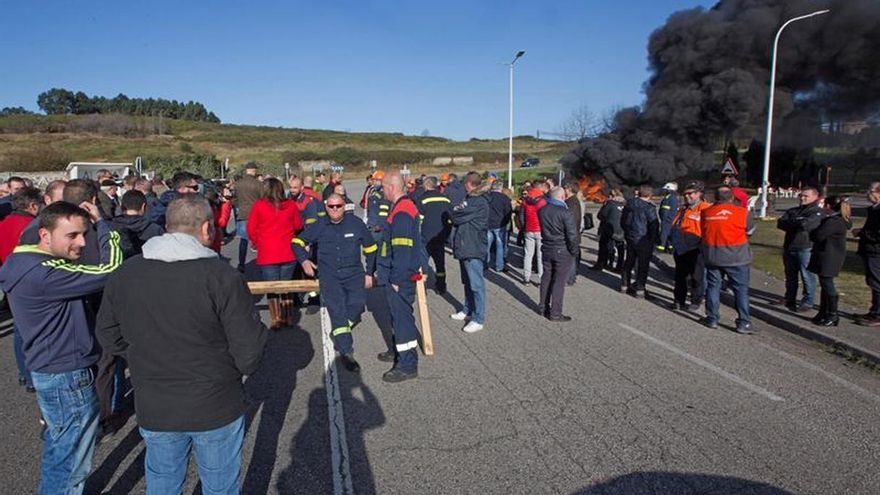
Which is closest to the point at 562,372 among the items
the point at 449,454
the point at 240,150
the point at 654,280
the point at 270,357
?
the point at 449,454

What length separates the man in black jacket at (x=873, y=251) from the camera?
698 cm

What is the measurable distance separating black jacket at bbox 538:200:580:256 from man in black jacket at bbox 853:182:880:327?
11.7 ft

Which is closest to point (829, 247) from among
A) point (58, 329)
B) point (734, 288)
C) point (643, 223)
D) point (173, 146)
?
point (734, 288)

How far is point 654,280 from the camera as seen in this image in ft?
33.7

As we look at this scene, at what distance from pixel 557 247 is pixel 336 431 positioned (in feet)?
13.7

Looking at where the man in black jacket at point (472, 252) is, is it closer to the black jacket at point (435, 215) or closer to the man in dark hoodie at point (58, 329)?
the black jacket at point (435, 215)

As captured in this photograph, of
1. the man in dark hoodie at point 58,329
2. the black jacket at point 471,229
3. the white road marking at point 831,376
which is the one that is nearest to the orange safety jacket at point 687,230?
the white road marking at point 831,376

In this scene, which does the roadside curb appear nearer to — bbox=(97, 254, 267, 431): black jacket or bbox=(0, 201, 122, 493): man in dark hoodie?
bbox=(97, 254, 267, 431): black jacket

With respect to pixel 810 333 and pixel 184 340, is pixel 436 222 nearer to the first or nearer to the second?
pixel 810 333

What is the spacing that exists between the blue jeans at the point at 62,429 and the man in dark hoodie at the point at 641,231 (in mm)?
7806

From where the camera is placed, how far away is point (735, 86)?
3150 centimetres

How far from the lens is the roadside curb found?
6.00 meters

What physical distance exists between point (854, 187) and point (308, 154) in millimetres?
62414

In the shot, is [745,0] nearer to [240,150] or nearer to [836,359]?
[836,359]
